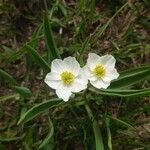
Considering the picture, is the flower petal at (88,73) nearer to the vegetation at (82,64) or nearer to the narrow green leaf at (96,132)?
the vegetation at (82,64)

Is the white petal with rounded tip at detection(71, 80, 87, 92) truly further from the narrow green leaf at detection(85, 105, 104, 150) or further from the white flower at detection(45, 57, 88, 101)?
the narrow green leaf at detection(85, 105, 104, 150)

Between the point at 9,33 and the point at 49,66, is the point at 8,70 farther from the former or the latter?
the point at 49,66

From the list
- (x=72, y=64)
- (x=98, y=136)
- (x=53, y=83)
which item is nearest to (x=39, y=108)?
(x=53, y=83)

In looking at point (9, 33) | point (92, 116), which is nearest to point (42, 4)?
point (9, 33)

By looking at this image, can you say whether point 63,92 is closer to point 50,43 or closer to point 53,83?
point 53,83

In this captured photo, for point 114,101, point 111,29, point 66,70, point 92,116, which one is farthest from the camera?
point 111,29

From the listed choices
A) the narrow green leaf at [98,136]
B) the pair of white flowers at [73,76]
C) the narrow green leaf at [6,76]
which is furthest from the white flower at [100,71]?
the narrow green leaf at [6,76]
